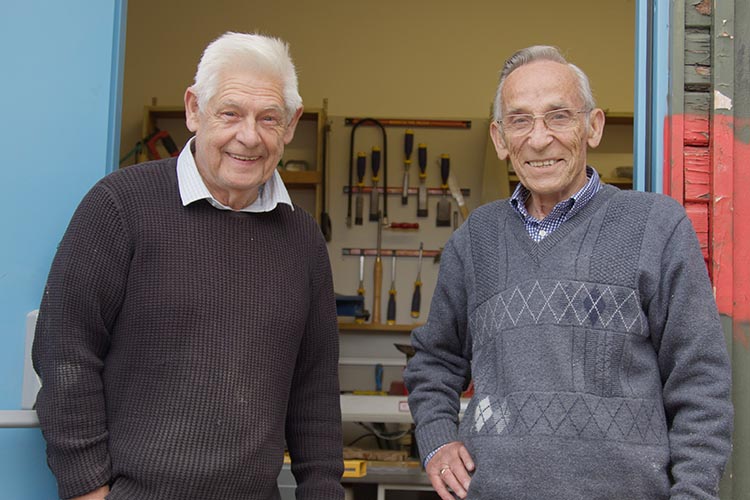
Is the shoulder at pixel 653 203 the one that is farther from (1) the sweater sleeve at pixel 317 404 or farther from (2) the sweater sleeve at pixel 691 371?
(1) the sweater sleeve at pixel 317 404

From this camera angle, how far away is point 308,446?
196cm

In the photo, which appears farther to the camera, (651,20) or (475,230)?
(651,20)

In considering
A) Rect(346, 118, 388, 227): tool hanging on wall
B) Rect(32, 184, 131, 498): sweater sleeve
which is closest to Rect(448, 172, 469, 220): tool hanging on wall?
Rect(346, 118, 388, 227): tool hanging on wall

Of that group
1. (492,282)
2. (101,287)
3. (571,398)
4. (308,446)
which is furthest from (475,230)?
(101,287)

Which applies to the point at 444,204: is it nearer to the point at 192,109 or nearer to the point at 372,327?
the point at 372,327

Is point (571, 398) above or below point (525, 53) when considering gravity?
below

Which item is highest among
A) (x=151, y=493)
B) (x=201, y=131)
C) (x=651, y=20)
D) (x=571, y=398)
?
(x=651, y=20)

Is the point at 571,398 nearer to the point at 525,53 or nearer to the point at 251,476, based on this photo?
the point at 251,476

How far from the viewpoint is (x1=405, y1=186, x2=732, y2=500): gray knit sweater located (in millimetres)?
1553

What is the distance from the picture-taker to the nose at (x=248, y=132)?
176cm

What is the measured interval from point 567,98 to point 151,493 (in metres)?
1.18

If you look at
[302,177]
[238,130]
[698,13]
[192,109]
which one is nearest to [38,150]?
[192,109]

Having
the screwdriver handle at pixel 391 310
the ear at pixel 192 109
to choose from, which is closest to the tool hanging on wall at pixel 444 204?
the screwdriver handle at pixel 391 310

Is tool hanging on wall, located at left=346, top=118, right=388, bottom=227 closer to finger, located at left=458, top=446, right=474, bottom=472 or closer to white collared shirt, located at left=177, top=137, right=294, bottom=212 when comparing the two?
white collared shirt, located at left=177, top=137, right=294, bottom=212
